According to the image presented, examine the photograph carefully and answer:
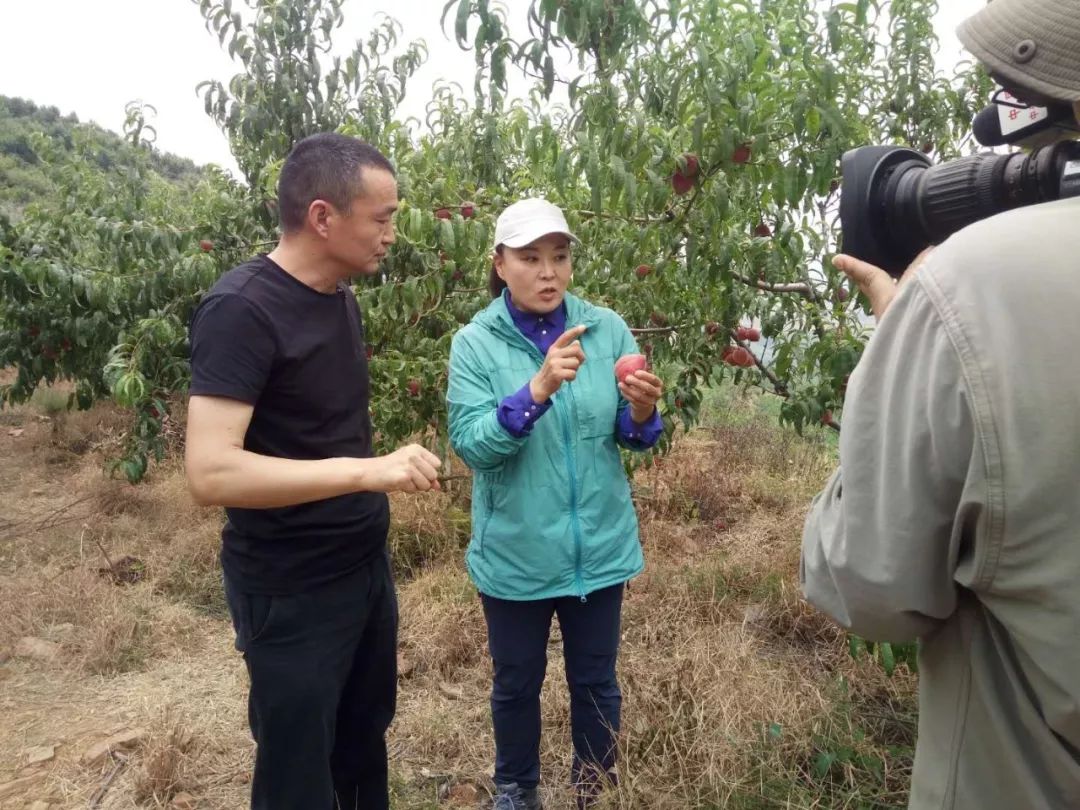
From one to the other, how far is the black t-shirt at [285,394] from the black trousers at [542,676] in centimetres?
44

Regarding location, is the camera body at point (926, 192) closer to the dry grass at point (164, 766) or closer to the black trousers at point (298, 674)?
the black trousers at point (298, 674)

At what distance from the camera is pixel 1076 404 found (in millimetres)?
665

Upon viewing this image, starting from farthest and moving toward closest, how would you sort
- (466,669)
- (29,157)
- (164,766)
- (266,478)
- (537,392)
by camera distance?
(29,157) → (466,669) → (164,766) → (537,392) → (266,478)

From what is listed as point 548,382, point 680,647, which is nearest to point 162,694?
point 680,647

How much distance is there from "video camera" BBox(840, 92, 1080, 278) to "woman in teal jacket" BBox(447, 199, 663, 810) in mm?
889

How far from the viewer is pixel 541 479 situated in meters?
1.90

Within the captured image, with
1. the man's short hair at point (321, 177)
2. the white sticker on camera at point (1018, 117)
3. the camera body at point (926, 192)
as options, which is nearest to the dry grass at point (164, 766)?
the man's short hair at point (321, 177)

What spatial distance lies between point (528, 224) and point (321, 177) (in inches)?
20.5

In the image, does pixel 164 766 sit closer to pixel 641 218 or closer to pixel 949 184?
pixel 641 218

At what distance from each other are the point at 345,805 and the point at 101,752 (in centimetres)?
115

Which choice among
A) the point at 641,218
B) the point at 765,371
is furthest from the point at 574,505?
the point at 765,371

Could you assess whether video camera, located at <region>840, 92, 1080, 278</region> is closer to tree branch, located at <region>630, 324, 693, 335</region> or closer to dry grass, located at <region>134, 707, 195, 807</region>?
tree branch, located at <region>630, 324, 693, 335</region>

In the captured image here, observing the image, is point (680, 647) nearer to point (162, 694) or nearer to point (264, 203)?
point (162, 694)

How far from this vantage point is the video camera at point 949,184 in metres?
0.79
